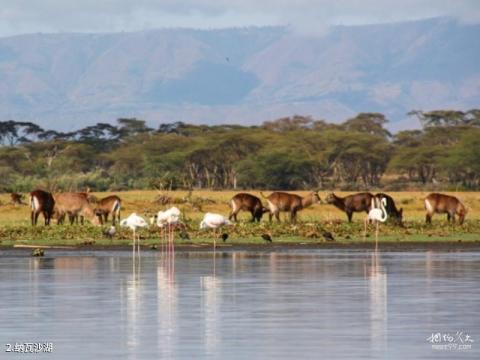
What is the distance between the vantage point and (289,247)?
1308 inches

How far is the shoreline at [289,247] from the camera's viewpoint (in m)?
32.2

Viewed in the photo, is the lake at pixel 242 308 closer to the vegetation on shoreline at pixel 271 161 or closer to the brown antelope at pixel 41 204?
the brown antelope at pixel 41 204

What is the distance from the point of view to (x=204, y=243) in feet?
111

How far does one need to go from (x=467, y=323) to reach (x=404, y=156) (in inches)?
2998

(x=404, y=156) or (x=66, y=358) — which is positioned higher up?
(x=404, y=156)

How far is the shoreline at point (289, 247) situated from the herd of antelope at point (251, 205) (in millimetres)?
4398

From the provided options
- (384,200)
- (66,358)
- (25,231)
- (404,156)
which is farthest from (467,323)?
(404,156)

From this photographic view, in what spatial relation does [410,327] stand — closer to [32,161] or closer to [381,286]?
[381,286]

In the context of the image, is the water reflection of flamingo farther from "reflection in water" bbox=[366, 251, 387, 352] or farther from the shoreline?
"reflection in water" bbox=[366, 251, 387, 352]

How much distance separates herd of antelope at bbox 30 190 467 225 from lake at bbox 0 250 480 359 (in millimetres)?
11447

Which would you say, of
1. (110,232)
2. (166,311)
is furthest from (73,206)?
(166,311)

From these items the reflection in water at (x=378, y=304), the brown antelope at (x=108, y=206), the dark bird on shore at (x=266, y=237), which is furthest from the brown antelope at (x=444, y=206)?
the reflection in water at (x=378, y=304)

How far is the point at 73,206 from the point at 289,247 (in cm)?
860

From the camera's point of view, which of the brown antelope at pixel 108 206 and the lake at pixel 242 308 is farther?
the brown antelope at pixel 108 206
